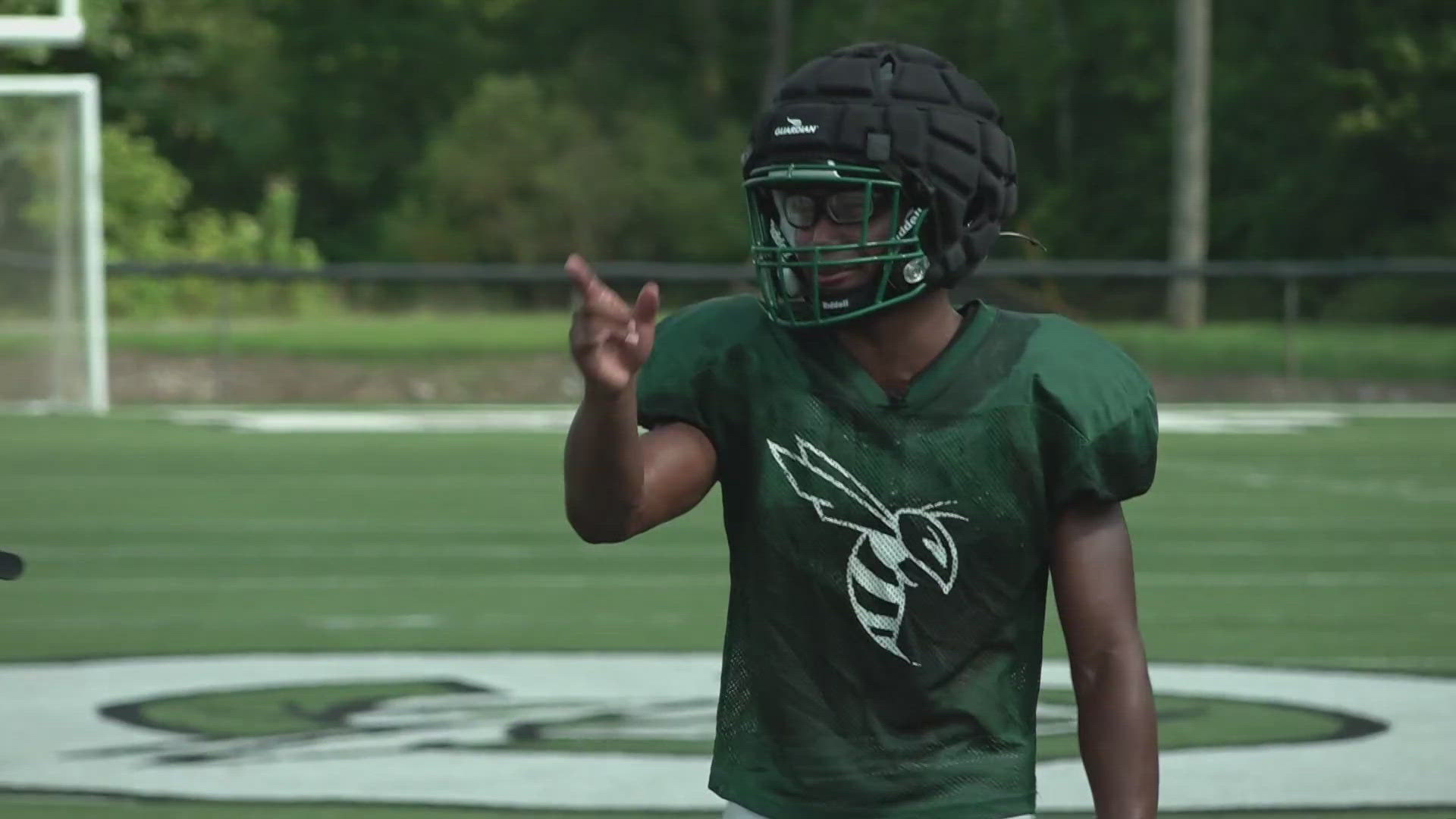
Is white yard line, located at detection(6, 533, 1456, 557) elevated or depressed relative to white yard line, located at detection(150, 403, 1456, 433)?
elevated

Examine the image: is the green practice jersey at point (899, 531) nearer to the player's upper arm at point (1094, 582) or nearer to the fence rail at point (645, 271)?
the player's upper arm at point (1094, 582)

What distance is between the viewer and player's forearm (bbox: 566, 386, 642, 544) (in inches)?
99.3

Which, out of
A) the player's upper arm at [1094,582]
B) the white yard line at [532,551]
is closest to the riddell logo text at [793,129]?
the player's upper arm at [1094,582]

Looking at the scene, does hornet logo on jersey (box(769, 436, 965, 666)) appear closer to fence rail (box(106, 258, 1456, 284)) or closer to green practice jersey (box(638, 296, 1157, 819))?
green practice jersey (box(638, 296, 1157, 819))

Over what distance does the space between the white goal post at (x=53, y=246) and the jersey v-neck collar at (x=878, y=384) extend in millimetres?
16889

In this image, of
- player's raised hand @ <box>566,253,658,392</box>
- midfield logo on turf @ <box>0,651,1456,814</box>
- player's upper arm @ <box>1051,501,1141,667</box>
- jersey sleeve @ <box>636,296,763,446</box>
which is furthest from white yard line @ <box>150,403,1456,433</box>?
player's raised hand @ <box>566,253,658,392</box>

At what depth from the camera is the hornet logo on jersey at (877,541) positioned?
2814mm

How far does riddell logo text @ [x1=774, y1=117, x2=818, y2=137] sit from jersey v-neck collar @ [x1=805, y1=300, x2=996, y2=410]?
0.25 m

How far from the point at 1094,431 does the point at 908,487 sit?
0.68 ft

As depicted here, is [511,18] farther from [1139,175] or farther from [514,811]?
[514,811]

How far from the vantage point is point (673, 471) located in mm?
2812

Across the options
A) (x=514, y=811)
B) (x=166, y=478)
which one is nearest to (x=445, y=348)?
(x=166, y=478)

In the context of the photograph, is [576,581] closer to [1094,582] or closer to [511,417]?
[1094,582]

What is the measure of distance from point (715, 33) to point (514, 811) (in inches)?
1819
